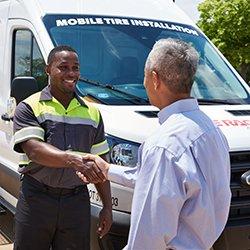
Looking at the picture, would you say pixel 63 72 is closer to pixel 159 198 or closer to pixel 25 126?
pixel 25 126

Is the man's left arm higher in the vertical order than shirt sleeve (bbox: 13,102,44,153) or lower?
lower

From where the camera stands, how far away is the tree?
27.2 meters

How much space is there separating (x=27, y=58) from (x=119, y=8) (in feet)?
3.14

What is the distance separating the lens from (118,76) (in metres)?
4.60


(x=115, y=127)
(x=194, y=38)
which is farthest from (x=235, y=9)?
(x=115, y=127)

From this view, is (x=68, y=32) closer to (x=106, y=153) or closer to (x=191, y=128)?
(x=106, y=153)

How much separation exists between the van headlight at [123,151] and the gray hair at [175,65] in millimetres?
1500

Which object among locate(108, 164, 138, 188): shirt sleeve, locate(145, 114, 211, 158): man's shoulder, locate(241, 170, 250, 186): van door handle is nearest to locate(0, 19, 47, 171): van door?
locate(241, 170, 250, 186): van door handle

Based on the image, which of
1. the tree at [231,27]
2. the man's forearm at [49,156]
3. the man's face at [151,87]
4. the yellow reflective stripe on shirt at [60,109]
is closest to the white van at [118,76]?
the yellow reflective stripe on shirt at [60,109]

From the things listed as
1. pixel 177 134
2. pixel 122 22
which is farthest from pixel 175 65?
pixel 122 22

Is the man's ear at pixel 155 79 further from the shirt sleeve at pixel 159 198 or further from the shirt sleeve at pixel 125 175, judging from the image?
the shirt sleeve at pixel 125 175

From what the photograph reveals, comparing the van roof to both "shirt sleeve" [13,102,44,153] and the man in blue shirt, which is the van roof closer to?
"shirt sleeve" [13,102,44,153]

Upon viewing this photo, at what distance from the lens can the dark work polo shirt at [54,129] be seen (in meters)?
3.03

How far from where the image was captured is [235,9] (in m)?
27.4
